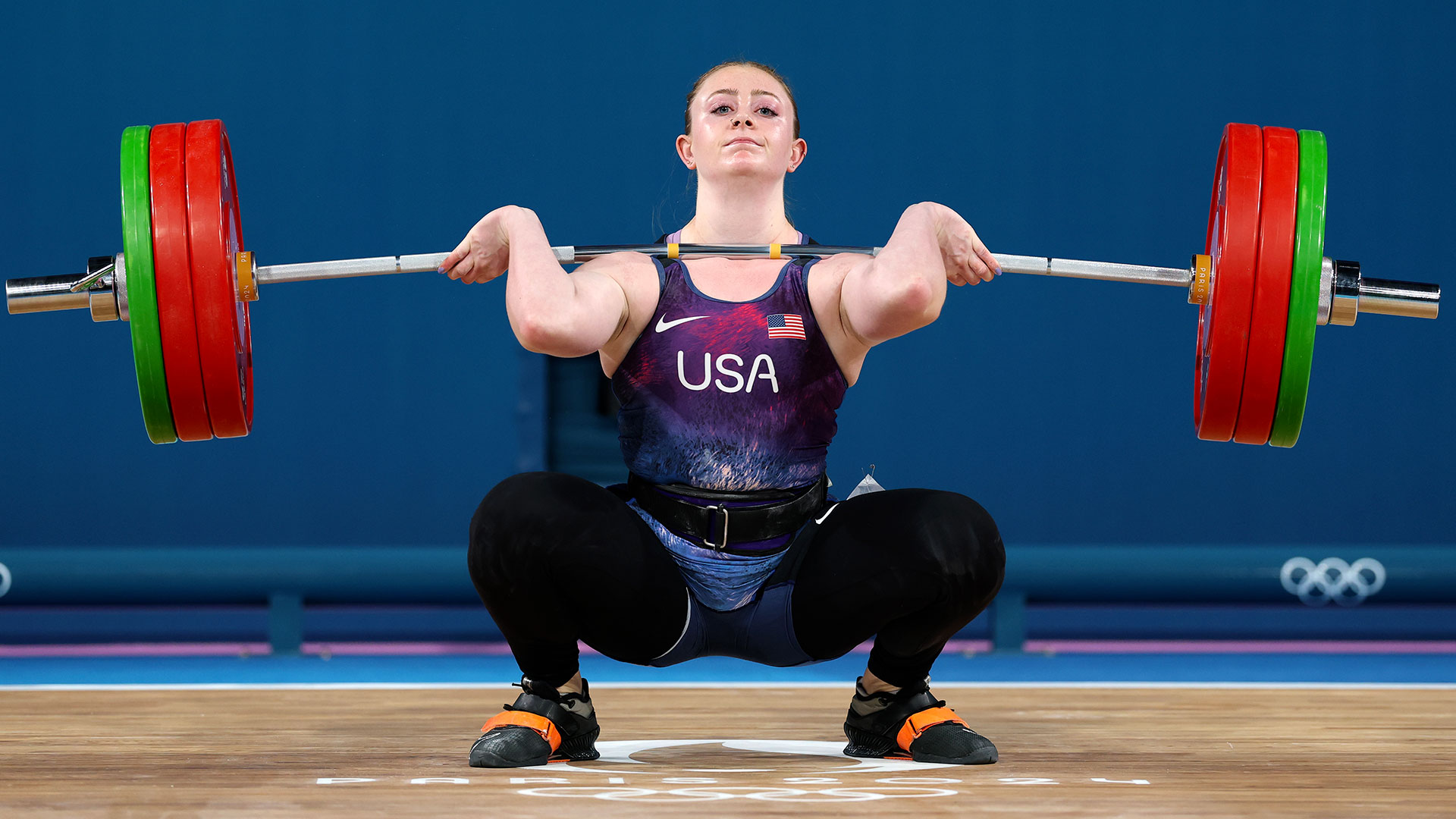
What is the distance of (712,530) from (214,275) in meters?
0.78

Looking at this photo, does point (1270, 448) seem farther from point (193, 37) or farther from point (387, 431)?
point (193, 37)

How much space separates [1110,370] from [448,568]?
2.06m

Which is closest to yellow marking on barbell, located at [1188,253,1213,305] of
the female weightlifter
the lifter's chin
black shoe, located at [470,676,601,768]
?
the female weightlifter

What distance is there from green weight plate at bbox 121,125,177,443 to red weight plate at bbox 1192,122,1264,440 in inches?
59.1

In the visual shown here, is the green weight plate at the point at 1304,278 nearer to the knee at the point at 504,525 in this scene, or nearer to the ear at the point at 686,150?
the ear at the point at 686,150

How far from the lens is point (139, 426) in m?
3.97

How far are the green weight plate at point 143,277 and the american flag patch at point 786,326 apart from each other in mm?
856

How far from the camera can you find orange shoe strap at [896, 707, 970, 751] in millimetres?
1863

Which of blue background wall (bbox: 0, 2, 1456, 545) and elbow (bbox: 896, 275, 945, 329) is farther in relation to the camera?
blue background wall (bbox: 0, 2, 1456, 545)

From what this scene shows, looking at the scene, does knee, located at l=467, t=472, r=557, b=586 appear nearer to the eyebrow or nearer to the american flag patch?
the american flag patch

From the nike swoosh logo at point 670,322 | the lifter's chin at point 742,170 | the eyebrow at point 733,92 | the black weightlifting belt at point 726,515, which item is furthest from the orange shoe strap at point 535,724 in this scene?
the eyebrow at point 733,92

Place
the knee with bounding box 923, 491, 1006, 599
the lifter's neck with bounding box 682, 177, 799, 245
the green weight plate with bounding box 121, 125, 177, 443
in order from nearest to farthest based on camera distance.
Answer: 1. the knee with bounding box 923, 491, 1006, 599
2. the green weight plate with bounding box 121, 125, 177, 443
3. the lifter's neck with bounding box 682, 177, 799, 245

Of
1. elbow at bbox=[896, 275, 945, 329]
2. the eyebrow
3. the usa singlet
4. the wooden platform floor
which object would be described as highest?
the eyebrow

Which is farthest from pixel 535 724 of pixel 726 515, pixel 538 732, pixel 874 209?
pixel 874 209
